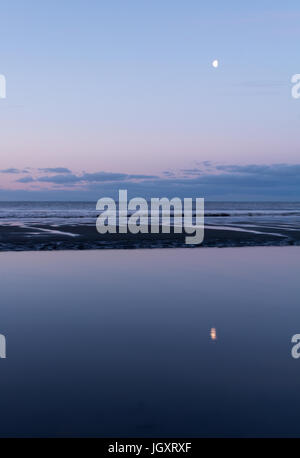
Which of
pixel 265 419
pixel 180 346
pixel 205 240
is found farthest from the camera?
pixel 205 240

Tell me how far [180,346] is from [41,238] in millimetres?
20118

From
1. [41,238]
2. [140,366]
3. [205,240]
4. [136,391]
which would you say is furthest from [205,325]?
[41,238]

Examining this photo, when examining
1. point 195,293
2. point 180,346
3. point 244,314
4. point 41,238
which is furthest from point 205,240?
point 180,346

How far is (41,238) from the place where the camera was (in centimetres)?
2564

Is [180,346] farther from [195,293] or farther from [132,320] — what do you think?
[195,293]

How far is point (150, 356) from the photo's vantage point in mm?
6324

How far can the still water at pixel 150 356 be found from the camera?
4543 mm

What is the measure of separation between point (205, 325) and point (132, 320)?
4.56 feet

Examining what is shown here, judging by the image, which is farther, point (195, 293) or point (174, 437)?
point (195, 293)

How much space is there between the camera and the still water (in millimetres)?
4543
